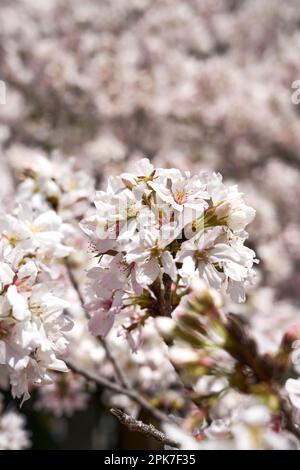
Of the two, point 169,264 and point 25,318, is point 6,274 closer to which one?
point 25,318

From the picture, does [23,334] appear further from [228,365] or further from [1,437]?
[1,437]

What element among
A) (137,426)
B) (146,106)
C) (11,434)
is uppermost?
(137,426)

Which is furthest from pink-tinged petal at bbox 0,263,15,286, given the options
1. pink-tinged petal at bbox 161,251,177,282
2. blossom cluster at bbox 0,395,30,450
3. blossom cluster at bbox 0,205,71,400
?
blossom cluster at bbox 0,395,30,450

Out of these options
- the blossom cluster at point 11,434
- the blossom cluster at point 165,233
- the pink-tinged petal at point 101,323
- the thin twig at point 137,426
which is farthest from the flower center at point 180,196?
the blossom cluster at point 11,434

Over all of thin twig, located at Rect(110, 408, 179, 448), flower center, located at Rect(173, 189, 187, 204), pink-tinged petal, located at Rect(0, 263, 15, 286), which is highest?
flower center, located at Rect(173, 189, 187, 204)

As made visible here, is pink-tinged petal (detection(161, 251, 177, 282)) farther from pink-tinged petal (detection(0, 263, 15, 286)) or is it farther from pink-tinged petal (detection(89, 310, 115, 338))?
pink-tinged petal (detection(0, 263, 15, 286))

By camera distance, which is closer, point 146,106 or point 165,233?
point 165,233

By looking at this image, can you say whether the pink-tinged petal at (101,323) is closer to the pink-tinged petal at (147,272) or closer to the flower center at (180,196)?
the pink-tinged petal at (147,272)

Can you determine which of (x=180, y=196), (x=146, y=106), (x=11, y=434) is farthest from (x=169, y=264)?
(x=146, y=106)
